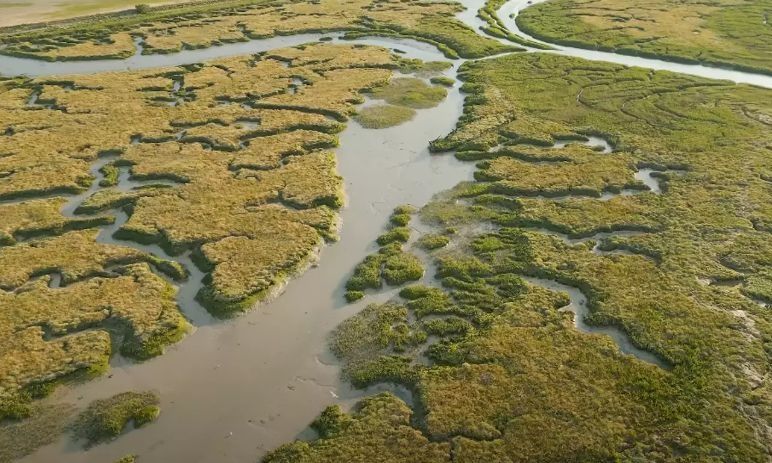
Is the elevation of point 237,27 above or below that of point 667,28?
above

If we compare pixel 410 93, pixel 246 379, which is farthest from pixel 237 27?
→ pixel 246 379

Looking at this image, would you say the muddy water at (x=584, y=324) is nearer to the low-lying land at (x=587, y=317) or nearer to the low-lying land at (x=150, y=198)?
the low-lying land at (x=587, y=317)

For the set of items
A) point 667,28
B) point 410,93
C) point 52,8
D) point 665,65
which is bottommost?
point 665,65

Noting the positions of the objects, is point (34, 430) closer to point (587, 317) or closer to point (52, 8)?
point (587, 317)

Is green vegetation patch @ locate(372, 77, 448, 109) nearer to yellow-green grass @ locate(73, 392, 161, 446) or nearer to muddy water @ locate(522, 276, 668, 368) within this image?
muddy water @ locate(522, 276, 668, 368)

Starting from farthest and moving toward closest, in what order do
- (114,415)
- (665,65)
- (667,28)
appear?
1. (667,28)
2. (665,65)
3. (114,415)

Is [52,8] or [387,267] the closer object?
[387,267]

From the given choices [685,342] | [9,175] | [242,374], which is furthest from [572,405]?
[9,175]
